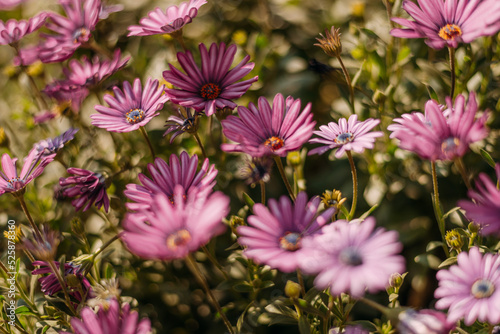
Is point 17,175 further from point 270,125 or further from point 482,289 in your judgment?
point 482,289

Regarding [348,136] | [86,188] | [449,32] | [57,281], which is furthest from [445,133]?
[57,281]

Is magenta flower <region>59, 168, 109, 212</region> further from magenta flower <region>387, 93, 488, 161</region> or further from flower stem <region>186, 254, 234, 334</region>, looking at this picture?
magenta flower <region>387, 93, 488, 161</region>

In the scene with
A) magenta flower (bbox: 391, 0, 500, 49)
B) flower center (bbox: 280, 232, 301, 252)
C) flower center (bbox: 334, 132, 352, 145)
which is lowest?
flower center (bbox: 280, 232, 301, 252)

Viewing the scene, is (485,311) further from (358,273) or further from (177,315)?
(177,315)

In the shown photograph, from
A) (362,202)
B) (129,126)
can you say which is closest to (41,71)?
(129,126)

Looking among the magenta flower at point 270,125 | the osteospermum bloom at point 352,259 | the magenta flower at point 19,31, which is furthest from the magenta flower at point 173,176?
the magenta flower at point 19,31

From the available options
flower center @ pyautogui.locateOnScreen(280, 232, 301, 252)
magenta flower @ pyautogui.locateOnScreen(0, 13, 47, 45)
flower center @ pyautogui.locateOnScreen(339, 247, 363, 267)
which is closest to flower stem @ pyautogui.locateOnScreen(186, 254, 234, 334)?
flower center @ pyautogui.locateOnScreen(280, 232, 301, 252)

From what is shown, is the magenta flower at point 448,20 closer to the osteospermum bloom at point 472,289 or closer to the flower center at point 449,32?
the flower center at point 449,32
